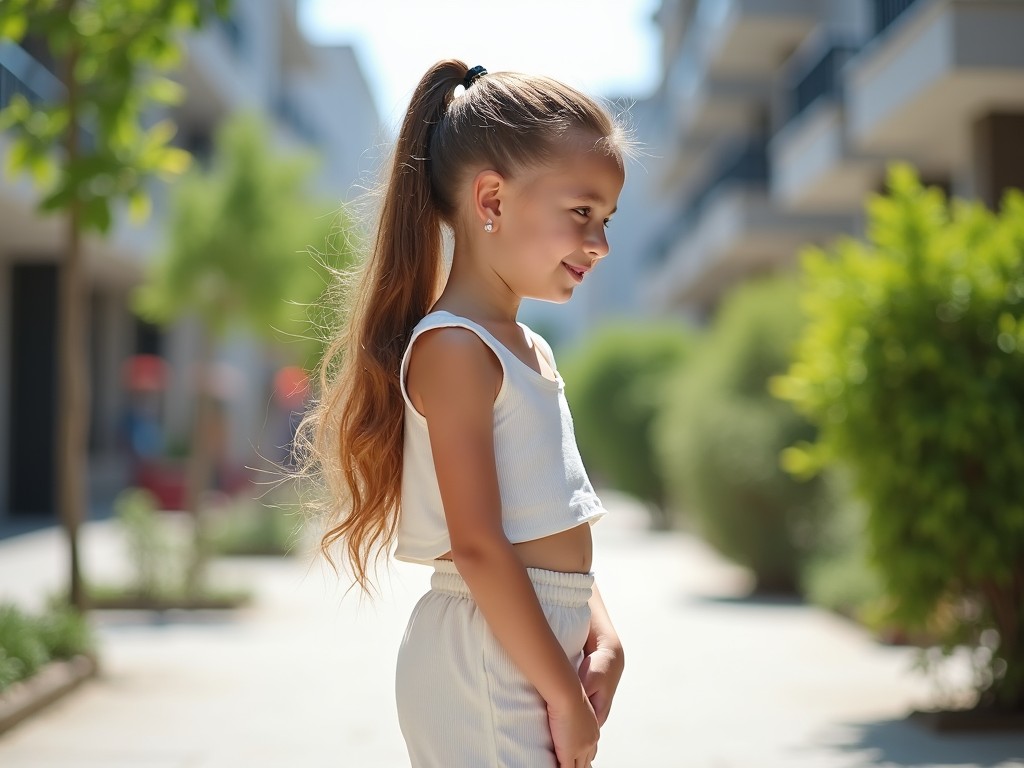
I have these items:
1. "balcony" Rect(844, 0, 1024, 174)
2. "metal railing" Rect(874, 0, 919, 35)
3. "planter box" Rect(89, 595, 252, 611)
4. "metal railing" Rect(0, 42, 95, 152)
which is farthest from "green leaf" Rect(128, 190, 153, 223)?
"metal railing" Rect(874, 0, 919, 35)

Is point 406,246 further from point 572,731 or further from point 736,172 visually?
point 736,172

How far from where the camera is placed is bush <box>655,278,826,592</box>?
11945mm

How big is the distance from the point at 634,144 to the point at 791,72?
1974 centimetres

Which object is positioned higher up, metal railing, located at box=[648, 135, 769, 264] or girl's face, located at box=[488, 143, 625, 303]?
metal railing, located at box=[648, 135, 769, 264]

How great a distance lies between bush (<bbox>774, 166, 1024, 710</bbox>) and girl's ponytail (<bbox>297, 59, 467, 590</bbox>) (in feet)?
13.5

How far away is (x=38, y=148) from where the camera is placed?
21.5 ft

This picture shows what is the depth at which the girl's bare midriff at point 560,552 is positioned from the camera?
203 centimetres

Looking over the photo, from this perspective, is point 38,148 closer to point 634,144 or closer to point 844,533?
point 634,144

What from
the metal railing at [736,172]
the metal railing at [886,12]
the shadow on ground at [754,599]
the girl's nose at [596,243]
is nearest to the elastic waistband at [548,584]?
A: the girl's nose at [596,243]

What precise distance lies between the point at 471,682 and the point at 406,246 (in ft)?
2.44

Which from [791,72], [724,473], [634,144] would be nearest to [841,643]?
[724,473]

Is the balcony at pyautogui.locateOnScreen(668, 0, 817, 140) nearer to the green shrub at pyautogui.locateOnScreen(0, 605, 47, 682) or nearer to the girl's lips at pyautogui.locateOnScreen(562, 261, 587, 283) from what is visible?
the green shrub at pyautogui.locateOnScreen(0, 605, 47, 682)

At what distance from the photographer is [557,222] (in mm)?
2059

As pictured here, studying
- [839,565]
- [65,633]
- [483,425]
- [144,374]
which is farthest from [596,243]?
[144,374]
